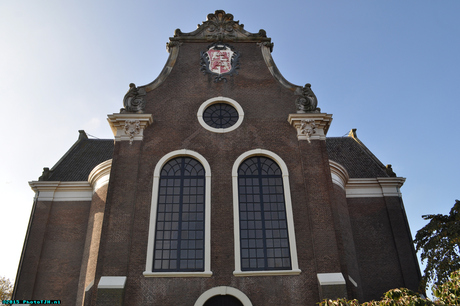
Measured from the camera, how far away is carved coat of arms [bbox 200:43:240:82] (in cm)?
2170

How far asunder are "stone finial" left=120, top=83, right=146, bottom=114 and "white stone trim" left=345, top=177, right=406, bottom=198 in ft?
44.5

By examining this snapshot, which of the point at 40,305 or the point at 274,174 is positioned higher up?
the point at 274,174

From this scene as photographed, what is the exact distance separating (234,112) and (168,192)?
5.67m

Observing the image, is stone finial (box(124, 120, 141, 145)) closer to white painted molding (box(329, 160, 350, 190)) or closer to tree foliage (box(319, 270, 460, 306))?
white painted molding (box(329, 160, 350, 190))

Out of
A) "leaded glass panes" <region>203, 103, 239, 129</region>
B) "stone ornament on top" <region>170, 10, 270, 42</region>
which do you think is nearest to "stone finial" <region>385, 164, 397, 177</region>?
"stone ornament on top" <region>170, 10, 270, 42</region>

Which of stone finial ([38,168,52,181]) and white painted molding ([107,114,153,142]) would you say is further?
stone finial ([38,168,52,181])

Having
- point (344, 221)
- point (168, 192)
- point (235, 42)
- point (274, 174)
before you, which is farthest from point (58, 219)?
point (344, 221)

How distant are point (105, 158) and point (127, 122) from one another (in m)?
9.88

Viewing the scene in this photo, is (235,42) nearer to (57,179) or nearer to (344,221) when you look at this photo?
(344,221)

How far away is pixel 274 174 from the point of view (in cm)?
1866

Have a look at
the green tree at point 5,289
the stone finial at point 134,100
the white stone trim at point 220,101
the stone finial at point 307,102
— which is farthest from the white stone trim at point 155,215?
the green tree at point 5,289

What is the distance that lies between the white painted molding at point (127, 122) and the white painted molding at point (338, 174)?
1076 cm

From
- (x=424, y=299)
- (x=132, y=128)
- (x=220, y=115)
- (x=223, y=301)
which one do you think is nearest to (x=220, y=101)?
(x=220, y=115)

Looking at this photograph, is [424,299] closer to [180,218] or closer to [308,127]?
[180,218]
